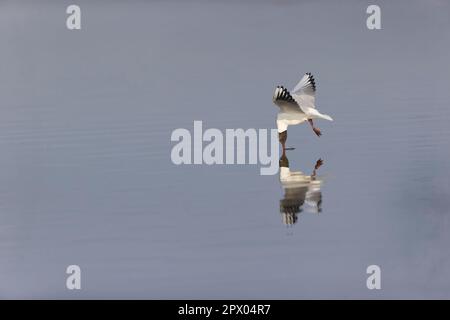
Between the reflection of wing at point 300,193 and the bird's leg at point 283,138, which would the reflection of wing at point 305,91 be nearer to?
the bird's leg at point 283,138

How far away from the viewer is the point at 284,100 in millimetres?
4168

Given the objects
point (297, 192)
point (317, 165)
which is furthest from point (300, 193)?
point (317, 165)

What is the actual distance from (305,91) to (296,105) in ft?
0.24

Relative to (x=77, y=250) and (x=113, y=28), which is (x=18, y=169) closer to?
(x=77, y=250)

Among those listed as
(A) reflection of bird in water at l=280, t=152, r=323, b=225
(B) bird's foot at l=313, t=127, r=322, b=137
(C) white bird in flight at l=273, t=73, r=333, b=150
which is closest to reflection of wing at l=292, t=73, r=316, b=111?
(C) white bird in flight at l=273, t=73, r=333, b=150

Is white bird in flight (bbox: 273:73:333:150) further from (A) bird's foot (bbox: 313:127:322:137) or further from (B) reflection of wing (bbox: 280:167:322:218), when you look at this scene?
(B) reflection of wing (bbox: 280:167:322:218)

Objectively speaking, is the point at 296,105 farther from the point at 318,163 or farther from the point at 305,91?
the point at 318,163

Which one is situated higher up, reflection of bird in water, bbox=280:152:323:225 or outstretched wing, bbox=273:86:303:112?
outstretched wing, bbox=273:86:303:112

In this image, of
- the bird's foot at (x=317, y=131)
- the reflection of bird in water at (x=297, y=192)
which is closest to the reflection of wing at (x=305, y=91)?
the bird's foot at (x=317, y=131)

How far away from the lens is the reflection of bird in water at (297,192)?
4139mm

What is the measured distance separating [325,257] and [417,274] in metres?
0.39

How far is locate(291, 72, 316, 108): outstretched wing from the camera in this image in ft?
13.6

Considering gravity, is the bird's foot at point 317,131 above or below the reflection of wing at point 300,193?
above

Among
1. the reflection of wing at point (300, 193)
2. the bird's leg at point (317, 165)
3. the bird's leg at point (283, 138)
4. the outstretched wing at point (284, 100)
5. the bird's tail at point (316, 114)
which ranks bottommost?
Answer: the reflection of wing at point (300, 193)
